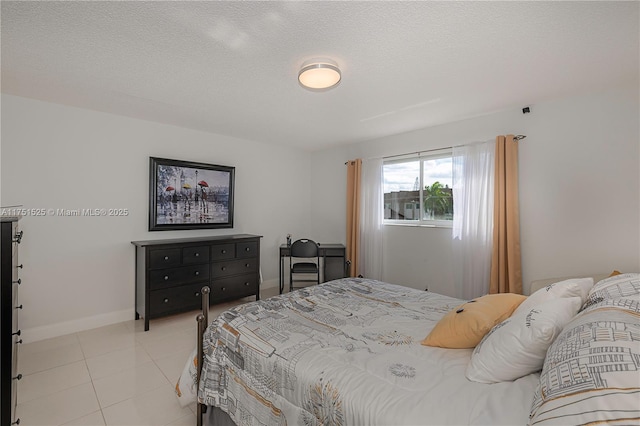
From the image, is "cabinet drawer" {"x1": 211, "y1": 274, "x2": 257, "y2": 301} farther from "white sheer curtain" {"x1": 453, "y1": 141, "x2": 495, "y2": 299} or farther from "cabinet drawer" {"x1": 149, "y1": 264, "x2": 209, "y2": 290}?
"white sheer curtain" {"x1": 453, "y1": 141, "x2": 495, "y2": 299}

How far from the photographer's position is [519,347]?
112cm

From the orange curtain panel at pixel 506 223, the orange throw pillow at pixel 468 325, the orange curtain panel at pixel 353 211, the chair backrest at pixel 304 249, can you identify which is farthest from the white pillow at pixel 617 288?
the chair backrest at pixel 304 249

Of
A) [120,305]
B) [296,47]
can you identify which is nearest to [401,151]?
[296,47]

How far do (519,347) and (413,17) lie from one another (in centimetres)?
173

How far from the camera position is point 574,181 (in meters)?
2.77

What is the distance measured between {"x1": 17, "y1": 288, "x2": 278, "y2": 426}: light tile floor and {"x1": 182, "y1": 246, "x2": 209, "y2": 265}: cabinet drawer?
749 millimetres

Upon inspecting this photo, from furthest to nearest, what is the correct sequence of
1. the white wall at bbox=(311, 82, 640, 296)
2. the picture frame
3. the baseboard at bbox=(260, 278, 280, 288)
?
the baseboard at bbox=(260, 278, 280, 288)
the picture frame
the white wall at bbox=(311, 82, 640, 296)

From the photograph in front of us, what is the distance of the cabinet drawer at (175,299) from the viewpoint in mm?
3221

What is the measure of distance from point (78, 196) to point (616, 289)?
4.44 metres

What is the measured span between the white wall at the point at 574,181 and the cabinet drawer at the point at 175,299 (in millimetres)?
3034

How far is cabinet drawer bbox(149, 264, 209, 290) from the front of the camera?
3.22m

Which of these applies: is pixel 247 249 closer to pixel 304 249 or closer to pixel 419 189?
pixel 304 249

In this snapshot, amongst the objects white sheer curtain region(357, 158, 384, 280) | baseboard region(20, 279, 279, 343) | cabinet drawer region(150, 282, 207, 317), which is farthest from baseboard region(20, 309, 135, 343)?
white sheer curtain region(357, 158, 384, 280)

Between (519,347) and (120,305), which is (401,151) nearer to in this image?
(519,347)
